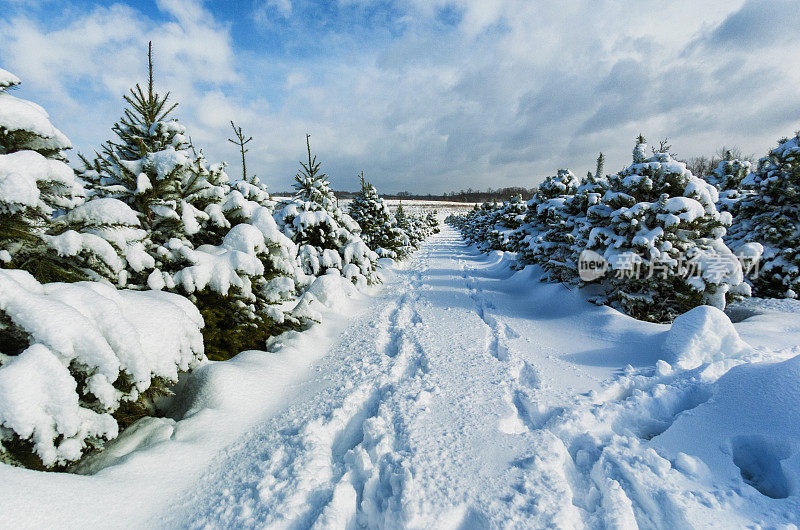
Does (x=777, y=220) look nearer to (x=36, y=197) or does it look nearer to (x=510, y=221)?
(x=510, y=221)

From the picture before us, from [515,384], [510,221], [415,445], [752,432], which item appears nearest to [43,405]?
[415,445]

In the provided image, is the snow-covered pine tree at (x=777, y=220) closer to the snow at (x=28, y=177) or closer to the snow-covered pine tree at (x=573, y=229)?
the snow-covered pine tree at (x=573, y=229)

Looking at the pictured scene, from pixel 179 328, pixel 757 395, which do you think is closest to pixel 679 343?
pixel 757 395

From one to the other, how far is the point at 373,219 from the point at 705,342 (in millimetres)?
10843

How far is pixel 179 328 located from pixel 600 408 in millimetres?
4082

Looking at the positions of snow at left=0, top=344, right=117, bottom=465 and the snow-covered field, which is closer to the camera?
snow at left=0, top=344, right=117, bottom=465

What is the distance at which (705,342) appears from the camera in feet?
13.2

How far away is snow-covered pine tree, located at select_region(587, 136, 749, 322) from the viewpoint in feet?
18.7

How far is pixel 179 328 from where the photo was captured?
2.72 metres

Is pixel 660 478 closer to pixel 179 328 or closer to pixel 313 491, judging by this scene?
pixel 313 491

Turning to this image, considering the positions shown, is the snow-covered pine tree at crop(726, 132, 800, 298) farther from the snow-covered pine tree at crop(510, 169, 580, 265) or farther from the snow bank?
the snow bank

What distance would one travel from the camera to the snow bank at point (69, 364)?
1.67 meters

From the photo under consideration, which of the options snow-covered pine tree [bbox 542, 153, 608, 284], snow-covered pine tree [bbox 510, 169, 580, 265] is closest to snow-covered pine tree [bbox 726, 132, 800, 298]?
snow-covered pine tree [bbox 542, 153, 608, 284]

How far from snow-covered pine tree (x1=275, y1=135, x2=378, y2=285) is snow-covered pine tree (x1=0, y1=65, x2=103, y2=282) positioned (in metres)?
4.63
